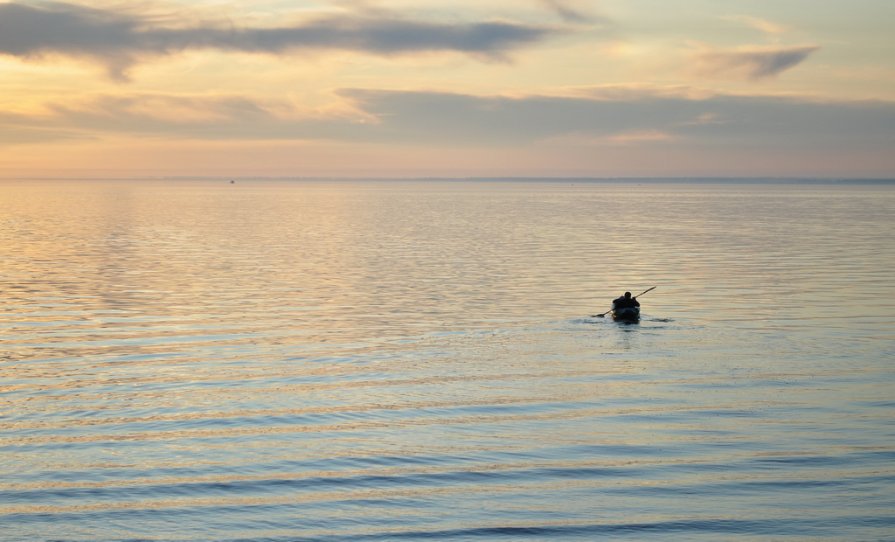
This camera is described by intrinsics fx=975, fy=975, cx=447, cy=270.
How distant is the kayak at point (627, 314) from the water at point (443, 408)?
454 mm

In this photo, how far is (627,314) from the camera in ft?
123

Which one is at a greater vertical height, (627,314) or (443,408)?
(627,314)

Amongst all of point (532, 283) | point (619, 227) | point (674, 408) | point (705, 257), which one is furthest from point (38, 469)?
point (619, 227)

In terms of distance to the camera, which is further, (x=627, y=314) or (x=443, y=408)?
(x=627, y=314)

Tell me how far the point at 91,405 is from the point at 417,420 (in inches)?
322

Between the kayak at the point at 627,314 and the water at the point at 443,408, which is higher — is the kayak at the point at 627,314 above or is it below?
above

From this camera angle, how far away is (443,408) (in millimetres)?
24109

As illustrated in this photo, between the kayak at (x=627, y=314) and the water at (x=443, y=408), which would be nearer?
the water at (x=443, y=408)

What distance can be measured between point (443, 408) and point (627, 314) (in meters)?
15.1

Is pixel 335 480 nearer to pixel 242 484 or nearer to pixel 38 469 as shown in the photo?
pixel 242 484

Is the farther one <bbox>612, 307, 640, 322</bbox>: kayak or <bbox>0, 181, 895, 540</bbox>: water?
<bbox>612, 307, 640, 322</bbox>: kayak

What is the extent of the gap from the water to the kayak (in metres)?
0.45

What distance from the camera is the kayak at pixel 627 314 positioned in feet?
123

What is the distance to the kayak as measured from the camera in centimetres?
3734
